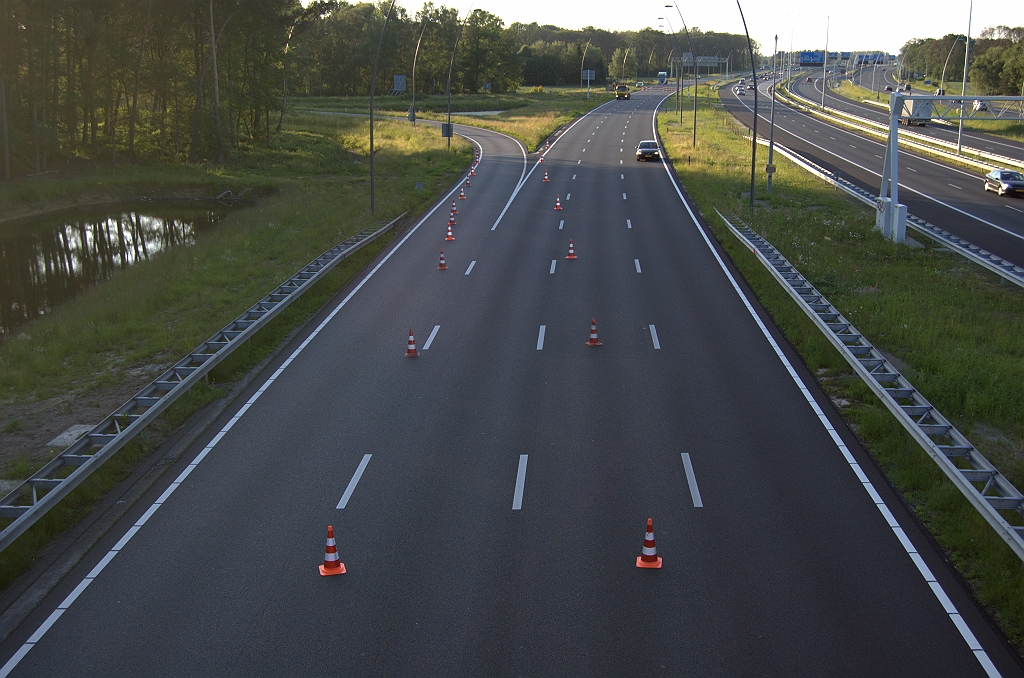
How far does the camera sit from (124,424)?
14.8 m

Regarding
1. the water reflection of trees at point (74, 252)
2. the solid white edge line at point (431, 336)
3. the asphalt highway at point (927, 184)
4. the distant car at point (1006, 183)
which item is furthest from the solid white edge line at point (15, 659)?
the distant car at point (1006, 183)

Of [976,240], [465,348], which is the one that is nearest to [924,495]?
[465,348]

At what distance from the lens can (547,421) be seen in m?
15.9

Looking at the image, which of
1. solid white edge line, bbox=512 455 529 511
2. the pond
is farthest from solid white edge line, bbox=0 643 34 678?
the pond

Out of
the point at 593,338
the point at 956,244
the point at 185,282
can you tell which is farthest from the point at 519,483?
the point at 956,244

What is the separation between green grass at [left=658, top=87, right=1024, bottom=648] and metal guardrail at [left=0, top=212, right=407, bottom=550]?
468 inches

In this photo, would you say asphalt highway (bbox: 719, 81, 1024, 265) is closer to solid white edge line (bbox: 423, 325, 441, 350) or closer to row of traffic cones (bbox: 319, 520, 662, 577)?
solid white edge line (bbox: 423, 325, 441, 350)

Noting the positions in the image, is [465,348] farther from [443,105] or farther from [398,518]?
[443,105]

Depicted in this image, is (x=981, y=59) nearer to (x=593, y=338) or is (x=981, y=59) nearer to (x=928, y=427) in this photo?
(x=593, y=338)

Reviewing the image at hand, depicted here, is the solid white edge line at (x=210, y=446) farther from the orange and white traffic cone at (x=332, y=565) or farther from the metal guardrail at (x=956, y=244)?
the metal guardrail at (x=956, y=244)

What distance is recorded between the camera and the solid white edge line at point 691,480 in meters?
12.8

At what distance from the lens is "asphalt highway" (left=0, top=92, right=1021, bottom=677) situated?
9.42 meters

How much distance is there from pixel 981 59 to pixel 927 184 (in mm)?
66180

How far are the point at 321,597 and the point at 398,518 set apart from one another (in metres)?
2.14
